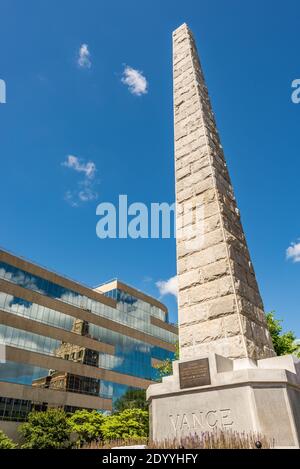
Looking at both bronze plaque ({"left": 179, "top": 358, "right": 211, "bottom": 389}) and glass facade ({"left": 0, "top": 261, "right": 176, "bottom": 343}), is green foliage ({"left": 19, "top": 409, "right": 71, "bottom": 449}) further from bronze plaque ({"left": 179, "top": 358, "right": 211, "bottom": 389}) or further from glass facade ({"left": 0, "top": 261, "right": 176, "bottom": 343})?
bronze plaque ({"left": 179, "top": 358, "right": 211, "bottom": 389})

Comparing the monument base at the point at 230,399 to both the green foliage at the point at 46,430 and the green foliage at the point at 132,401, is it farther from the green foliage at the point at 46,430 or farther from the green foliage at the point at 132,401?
the green foliage at the point at 132,401

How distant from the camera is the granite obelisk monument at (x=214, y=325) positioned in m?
4.91

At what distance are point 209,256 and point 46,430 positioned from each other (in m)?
28.9

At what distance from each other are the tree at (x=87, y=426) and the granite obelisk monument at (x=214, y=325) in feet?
86.4

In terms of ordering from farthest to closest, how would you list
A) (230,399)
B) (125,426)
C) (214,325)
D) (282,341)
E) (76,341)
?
(76,341) → (125,426) → (282,341) → (214,325) → (230,399)

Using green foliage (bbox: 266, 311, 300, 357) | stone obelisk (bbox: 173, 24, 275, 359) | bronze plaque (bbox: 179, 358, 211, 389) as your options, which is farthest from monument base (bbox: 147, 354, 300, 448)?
green foliage (bbox: 266, 311, 300, 357)

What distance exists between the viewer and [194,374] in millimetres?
5641

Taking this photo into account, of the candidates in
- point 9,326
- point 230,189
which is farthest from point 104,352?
Result: point 230,189

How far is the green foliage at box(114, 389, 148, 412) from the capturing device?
41028 mm

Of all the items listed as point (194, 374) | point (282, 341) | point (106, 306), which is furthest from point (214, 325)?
point (106, 306)

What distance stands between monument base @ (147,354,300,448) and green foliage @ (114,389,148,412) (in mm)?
38383

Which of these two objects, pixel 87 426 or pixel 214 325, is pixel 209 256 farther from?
pixel 87 426
